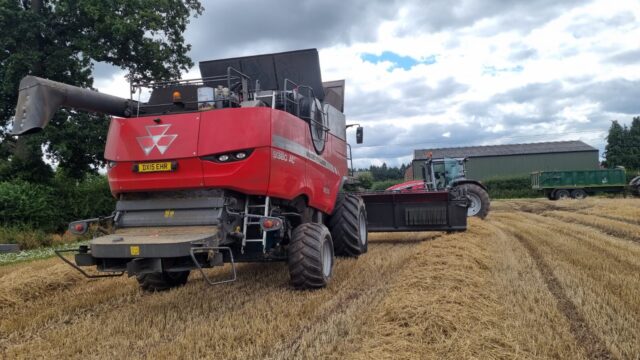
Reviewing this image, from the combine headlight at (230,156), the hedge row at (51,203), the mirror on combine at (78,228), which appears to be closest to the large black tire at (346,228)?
the combine headlight at (230,156)

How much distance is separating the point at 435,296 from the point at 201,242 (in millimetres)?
2273

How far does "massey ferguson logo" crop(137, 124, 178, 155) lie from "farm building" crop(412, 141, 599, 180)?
168 feet

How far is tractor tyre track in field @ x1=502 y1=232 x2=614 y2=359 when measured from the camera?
3596 mm

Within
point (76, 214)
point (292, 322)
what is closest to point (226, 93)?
point (292, 322)

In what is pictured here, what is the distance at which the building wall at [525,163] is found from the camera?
56719 millimetres

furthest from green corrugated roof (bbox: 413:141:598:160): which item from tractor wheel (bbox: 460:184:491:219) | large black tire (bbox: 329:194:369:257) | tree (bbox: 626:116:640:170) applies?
large black tire (bbox: 329:194:369:257)

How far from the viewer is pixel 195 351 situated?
3.76 metres

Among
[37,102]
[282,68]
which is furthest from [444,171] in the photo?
[37,102]

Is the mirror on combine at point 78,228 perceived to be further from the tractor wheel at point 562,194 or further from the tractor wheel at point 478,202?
the tractor wheel at point 562,194

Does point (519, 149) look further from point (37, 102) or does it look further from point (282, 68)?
point (37, 102)

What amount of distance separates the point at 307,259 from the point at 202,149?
5.60 feet

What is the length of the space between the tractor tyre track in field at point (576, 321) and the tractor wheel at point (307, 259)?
8.22ft

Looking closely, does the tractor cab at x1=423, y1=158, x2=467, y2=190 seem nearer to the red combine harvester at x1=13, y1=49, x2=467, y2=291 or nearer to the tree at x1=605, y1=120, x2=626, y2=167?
the red combine harvester at x1=13, y1=49, x2=467, y2=291

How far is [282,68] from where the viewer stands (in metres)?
7.43
